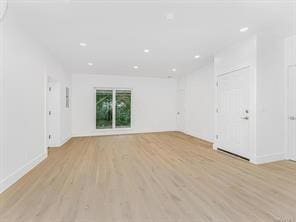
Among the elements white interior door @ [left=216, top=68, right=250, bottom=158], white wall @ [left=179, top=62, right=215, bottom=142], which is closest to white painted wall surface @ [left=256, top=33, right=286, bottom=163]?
white interior door @ [left=216, top=68, right=250, bottom=158]

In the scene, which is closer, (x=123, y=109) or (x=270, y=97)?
(x=270, y=97)

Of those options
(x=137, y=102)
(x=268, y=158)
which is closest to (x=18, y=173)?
(x=268, y=158)

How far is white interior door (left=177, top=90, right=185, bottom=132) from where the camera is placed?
25.0 feet

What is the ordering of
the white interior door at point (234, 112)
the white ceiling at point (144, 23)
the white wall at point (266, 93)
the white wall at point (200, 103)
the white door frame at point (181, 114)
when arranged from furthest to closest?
1. the white door frame at point (181, 114)
2. the white wall at point (200, 103)
3. the white interior door at point (234, 112)
4. the white wall at point (266, 93)
5. the white ceiling at point (144, 23)

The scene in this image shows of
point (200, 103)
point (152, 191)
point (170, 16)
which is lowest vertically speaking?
point (152, 191)

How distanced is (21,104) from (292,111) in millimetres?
5410

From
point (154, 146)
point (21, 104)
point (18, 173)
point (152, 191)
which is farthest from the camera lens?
point (154, 146)

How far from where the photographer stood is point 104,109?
7176mm

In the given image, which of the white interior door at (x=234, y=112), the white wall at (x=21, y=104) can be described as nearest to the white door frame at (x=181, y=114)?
the white interior door at (x=234, y=112)

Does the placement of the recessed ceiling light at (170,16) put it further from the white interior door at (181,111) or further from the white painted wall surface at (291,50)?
the white interior door at (181,111)

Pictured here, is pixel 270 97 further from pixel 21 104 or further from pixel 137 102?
pixel 137 102

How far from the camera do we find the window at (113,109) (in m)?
7.14

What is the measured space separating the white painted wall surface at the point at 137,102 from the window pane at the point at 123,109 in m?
0.22

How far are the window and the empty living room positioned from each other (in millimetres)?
1737
